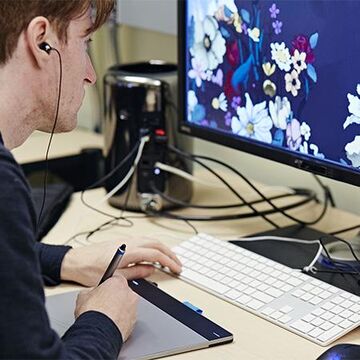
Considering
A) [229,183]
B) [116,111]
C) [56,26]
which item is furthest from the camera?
[229,183]

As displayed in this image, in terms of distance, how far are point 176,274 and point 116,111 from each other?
1.52 feet

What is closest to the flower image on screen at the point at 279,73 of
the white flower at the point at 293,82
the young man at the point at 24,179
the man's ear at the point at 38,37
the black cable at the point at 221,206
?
the white flower at the point at 293,82

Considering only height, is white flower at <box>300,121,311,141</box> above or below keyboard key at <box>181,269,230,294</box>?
above

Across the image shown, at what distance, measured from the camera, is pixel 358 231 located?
165 centimetres

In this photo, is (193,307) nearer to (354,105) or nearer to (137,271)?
(137,271)

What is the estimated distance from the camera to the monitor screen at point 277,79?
4.53ft

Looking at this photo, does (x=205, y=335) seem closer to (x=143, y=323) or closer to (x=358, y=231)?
(x=143, y=323)

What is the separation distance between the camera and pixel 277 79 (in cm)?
150

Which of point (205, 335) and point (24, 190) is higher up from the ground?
point (24, 190)

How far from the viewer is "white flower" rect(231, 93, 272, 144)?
1.55 meters

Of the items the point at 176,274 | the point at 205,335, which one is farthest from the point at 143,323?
the point at 176,274

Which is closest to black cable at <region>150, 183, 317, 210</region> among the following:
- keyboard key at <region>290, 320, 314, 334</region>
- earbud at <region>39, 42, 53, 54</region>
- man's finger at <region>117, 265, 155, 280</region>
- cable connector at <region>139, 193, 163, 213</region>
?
cable connector at <region>139, 193, 163, 213</region>

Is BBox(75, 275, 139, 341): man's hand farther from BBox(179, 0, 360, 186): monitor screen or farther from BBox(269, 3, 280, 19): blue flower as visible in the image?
BBox(269, 3, 280, 19): blue flower

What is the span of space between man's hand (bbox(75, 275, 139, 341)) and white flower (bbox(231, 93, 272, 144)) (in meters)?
0.45
